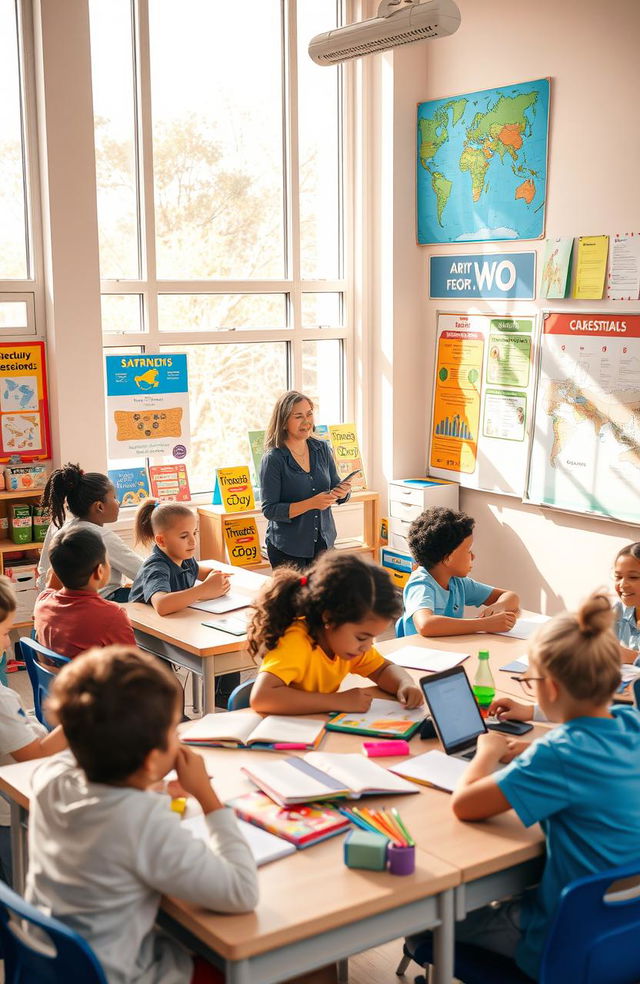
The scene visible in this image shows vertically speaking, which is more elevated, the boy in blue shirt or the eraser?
the boy in blue shirt

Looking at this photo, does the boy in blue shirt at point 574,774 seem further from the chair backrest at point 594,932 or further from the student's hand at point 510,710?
the student's hand at point 510,710

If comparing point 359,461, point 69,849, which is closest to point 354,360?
point 359,461

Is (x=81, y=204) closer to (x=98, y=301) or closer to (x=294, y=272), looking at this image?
(x=98, y=301)

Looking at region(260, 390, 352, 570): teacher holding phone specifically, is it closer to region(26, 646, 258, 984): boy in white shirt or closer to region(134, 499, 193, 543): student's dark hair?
region(134, 499, 193, 543): student's dark hair

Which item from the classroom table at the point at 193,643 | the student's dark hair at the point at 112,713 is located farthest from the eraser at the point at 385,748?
the classroom table at the point at 193,643

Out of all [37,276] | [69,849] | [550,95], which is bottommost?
[69,849]

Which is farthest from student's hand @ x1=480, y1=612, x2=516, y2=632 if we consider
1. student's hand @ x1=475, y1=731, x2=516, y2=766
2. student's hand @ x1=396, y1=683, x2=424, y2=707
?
student's hand @ x1=475, y1=731, x2=516, y2=766

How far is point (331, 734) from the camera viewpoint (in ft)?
8.55

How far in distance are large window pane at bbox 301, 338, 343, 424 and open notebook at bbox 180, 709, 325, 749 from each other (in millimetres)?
4307

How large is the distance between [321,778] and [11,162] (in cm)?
436

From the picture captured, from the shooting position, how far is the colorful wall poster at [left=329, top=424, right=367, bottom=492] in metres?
6.71

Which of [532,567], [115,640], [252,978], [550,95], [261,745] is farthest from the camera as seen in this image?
[532,567]

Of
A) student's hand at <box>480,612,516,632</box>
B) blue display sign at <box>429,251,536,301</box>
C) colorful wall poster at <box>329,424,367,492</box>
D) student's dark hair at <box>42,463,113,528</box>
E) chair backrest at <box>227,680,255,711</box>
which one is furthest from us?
colorful wall poster at <box>329,424,367,492</box>

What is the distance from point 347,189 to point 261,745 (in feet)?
16.3
